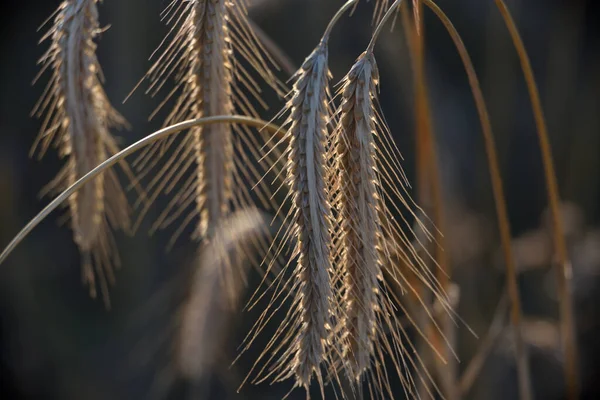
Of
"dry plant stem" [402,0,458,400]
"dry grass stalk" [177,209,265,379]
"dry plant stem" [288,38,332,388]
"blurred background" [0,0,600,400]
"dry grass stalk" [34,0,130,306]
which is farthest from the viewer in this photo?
"blurred background" [0,0,600,400]

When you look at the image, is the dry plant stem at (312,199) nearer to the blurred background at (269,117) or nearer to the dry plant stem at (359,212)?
the dry plant stem at (359,212)

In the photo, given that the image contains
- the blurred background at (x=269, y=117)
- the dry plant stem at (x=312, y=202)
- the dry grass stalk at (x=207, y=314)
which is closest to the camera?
the dry plant stem at (x=312, y=202)

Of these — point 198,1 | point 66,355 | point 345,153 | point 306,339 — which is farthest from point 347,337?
point 66,355

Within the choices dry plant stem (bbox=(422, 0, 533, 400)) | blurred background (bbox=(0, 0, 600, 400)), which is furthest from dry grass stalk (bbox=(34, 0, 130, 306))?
blurred background (bbox=(0, 0, 600, 400))

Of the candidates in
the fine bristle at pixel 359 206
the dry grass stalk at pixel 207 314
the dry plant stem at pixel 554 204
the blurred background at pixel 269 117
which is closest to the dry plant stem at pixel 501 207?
the dry plant stem at pixel 554 204

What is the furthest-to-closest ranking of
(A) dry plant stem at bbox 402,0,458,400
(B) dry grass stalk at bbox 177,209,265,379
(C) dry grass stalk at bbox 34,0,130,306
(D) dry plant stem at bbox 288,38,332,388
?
(B) dry grass stalk at bbox 177,209,265,379
(A) dry plant stem at bbox 402,0,458,400
(C) dry grass stalk at bbox 34,0,130,306
(D) dry plant stem at bbox 288,38,332,388

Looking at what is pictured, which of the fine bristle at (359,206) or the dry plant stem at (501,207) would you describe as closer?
the fine bristle at (359,206)

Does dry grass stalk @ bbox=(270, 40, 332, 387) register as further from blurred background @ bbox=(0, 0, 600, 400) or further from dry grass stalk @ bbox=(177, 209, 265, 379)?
blurred background @ bbox=(0, 0, 600, 400)

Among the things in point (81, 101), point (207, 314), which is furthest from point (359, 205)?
point (207, 314)

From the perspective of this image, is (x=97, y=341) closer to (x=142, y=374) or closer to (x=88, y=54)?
(x=142, y=374)
